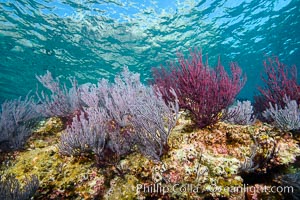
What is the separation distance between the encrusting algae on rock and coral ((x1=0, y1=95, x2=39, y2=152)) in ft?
2.85

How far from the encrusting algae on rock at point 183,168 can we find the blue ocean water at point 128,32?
45.5 ft

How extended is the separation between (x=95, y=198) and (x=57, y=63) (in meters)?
22.7

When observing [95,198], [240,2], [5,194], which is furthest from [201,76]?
[240,2]

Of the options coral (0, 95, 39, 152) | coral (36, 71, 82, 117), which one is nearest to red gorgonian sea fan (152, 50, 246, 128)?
coral (36, 71, 82, 117)

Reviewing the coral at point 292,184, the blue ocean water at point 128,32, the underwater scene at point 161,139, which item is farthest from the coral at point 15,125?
Result: the blue ocean water at point 128,32

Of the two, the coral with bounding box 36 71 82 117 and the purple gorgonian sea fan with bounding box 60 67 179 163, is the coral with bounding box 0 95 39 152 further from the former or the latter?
the purple gorgonian sea fan with bounding box 60 67 179 163

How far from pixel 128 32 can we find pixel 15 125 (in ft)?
49.9

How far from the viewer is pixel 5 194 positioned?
262 cm

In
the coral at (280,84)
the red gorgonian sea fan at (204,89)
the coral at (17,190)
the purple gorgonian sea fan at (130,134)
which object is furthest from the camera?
the coral at (280,84)

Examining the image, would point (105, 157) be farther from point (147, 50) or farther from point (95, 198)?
point (147, 50)

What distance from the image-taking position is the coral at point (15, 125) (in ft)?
13.8

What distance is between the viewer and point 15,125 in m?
4.71

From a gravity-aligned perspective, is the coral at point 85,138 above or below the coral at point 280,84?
below

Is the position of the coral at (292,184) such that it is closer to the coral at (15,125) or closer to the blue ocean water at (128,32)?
the coral at (15,125)
